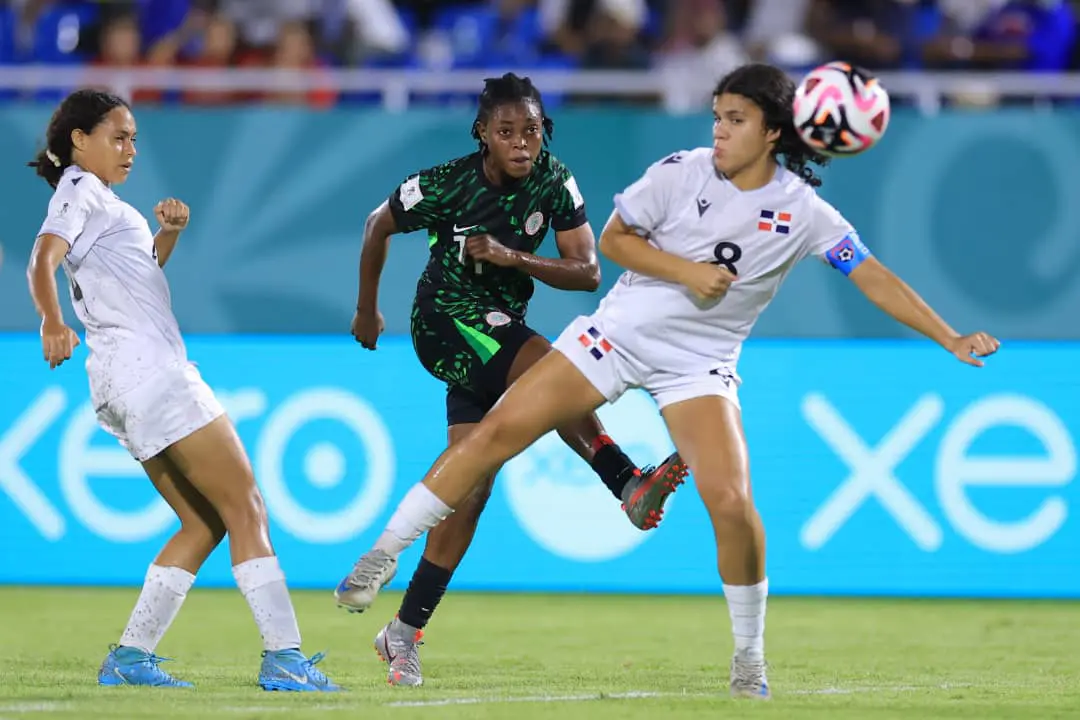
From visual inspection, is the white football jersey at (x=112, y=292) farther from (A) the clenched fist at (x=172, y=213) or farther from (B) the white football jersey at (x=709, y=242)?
(B) the white football jersey at (x=709, y=242)

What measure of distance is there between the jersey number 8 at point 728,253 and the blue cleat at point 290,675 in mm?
2117

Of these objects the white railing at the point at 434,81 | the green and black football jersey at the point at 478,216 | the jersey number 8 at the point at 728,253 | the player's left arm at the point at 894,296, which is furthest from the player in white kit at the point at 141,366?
the white railing at the point at 434,81

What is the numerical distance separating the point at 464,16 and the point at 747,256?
7.94 metres

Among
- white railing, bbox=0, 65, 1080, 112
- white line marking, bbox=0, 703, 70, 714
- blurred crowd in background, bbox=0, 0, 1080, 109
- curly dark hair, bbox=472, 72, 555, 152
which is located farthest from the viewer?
blurred crowd in background, bbox=0, 0, 1080, 109

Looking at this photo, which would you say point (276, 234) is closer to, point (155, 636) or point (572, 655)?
point (572, 655)

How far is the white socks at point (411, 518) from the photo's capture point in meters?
6.34

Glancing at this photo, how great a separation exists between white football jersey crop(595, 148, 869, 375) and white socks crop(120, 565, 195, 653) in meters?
1.92

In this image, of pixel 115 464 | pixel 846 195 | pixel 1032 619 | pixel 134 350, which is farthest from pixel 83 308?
pixel 846 195

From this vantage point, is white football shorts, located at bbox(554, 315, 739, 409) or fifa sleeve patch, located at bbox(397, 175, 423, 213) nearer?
white football shorts, located at bbox(554, 315, 739, 409)

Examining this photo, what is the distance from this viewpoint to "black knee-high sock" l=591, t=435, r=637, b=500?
682cm

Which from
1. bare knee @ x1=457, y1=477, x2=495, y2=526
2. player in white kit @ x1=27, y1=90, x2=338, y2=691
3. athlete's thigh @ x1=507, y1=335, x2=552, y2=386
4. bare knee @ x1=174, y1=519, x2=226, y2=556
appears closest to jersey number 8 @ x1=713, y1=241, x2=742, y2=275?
athlete's thigh @ x1=507, y1=335, x2=552, y2=386

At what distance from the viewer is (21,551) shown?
10.9 metres

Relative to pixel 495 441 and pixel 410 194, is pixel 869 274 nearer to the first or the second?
pixel 495 441

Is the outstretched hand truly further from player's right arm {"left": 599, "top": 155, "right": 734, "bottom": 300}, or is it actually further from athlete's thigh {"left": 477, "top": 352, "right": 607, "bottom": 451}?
athlete's thigh {"left": 477, "top": 352, "right": 607, "bottom": 451}
